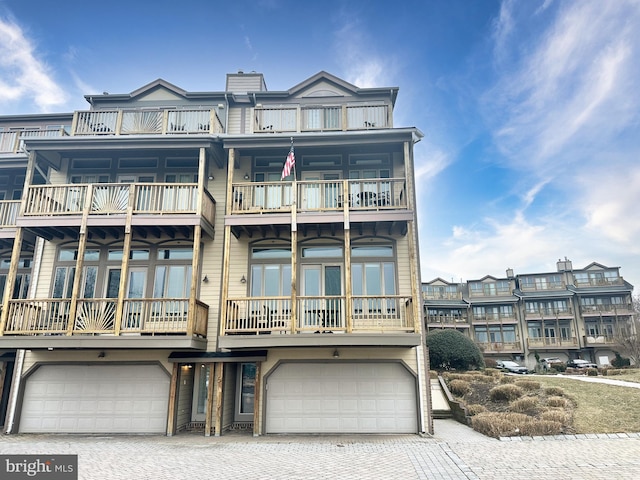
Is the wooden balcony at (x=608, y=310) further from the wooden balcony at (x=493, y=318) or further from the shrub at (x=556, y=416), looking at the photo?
the shrub at (x=556, y=416)

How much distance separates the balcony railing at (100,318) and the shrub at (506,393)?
407 inches

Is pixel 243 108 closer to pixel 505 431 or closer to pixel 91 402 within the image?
pixel 91 402

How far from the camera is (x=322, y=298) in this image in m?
10.9

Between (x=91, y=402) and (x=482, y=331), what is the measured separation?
41.1 meters

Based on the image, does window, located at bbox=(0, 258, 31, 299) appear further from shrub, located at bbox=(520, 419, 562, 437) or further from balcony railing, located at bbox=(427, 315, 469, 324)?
balcony railing, located at bbox=(427, 315, 469, 324)

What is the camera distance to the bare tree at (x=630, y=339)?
2903 cm

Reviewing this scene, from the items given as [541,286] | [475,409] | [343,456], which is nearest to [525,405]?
[475,409]

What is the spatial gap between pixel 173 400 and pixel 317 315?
5081mm

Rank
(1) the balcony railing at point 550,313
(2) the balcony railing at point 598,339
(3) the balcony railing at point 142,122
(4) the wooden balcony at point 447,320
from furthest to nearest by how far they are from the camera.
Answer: (4) the wooden balcony at point 447,320 → (1) the balcony railing at point 550,313 → (2) the balcony railing at point 598,339 → (3) the balcony railing at point 142,122

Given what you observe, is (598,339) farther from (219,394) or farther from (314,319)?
(219,394)

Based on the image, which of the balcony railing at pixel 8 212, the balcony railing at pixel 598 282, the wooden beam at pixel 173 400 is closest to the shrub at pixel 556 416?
the wooden beam at pixel 173 400

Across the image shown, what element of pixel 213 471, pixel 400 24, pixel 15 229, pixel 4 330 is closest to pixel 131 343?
pixel 4 330

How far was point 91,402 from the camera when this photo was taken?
11766mm

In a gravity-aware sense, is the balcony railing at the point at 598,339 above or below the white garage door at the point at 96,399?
→ above
